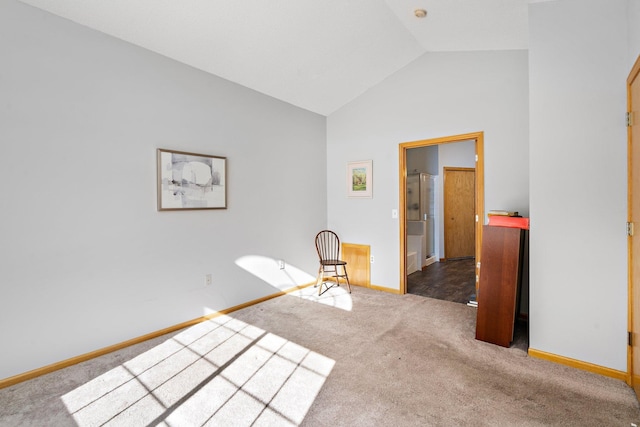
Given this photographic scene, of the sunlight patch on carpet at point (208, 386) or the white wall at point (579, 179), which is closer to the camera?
the sunlight patch on carpet at point (208, 386)

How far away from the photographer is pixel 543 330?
2.45 m

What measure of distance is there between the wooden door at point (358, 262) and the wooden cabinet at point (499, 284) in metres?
1.91

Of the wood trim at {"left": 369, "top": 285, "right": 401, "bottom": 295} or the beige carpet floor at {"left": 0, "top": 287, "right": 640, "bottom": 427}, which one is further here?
the wood trim at {"left": 369, "top": 285, "right": 401, "bottom": 295}

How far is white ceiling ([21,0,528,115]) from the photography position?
2523 mm

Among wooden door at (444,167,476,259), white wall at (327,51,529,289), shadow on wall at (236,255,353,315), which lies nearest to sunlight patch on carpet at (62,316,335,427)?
shadow on wall at (236,255,353,315)

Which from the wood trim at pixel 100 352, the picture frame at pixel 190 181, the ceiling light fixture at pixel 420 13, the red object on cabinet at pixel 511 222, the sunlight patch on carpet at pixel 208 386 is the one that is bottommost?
the sunlight patch on carpet at pixel 208 386

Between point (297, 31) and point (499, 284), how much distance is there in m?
3.09

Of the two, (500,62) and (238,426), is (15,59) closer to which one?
(238,426)

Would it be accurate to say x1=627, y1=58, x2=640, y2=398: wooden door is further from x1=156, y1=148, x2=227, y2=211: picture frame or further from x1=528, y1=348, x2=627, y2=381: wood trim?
x1=156, y1=148, x2=227, y2=211: picture frame

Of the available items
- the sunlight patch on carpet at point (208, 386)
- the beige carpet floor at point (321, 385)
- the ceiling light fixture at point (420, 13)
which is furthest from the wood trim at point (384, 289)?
the ceiling light fixture at point (420, 13)

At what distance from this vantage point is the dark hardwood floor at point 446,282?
13.7 ft

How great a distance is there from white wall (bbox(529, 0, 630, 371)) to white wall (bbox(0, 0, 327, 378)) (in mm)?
2962

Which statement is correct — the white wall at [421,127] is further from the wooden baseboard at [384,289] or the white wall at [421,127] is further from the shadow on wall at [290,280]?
the shadow on wall at [290,280]

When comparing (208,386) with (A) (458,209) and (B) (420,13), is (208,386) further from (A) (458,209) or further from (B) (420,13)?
(A) (458,209)
